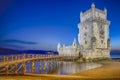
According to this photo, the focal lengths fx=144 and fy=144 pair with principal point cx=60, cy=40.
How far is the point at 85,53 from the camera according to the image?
52.4 meters

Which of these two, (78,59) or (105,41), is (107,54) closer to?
(105,41)

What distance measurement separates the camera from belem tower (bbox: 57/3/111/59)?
5097cm

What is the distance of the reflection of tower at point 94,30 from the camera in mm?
51156

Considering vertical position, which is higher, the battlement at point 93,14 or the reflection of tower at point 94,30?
the battlement at point 93,14

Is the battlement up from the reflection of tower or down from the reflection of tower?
up

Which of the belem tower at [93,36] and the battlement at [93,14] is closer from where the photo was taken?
the belem tower at [93,36]

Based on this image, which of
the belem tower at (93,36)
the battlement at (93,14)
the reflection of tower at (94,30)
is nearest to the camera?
the belem tower at (93,36)

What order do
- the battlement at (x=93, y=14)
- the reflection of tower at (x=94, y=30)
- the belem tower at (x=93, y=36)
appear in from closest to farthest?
1. the belem tower at (x=93, y=36)
2. the reflection of tower at (x=94, y=30)
3. the battlement at (x=93, y=14)

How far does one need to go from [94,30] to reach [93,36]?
86.9 inches

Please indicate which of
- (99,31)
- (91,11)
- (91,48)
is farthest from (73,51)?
(91,11)

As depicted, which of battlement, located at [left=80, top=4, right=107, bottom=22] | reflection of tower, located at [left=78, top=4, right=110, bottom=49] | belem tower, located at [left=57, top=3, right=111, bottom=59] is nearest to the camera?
belem tower, located at [left=57, top=3, right=111, bottom=59]

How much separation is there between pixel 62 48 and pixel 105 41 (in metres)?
19.9

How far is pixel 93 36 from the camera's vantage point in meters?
50.7

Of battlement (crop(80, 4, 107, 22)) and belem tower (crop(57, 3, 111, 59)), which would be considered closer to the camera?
belem tower (crop(57, 3, 111, 59))
